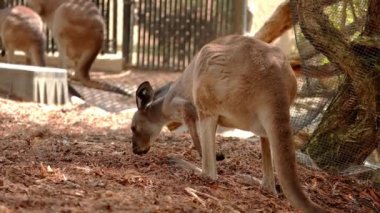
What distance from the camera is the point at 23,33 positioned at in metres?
12.5

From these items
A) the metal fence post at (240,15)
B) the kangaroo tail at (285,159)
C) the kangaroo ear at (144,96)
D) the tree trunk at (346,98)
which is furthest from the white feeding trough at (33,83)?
the kangaroo tail at (285,159)

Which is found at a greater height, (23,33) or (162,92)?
(162,92)

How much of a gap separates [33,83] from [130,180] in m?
5.46

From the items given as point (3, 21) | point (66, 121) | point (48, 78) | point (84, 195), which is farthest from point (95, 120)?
point (84, 195)

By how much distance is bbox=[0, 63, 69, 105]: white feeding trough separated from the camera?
404 inches

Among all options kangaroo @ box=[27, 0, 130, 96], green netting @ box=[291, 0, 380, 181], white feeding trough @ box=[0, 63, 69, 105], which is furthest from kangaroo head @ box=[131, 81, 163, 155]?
kangaroo @ box=[27, 0, 130, 96]

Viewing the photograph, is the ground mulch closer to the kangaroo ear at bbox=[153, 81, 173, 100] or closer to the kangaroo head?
the kangaroo head

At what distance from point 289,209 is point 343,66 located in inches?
65.8

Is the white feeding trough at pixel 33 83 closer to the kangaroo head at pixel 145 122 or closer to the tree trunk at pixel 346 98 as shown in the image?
the kangaroo head at pixel 145 122

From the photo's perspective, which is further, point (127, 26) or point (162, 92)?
point (127, 26)

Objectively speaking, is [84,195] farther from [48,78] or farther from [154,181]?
[48,78]

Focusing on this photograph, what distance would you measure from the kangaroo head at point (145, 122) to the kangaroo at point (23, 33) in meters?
6.05

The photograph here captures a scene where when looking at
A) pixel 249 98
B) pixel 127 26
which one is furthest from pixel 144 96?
pixel 127 26

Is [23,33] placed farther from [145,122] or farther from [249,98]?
[249,98]
